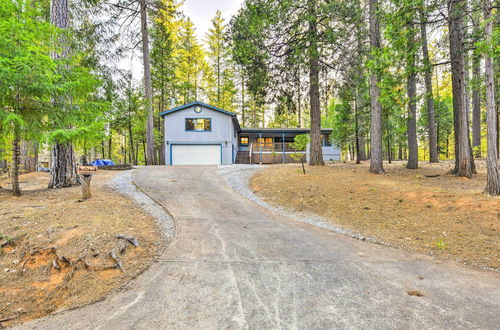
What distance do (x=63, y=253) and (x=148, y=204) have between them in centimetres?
314

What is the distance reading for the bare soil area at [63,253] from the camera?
2.51 meters

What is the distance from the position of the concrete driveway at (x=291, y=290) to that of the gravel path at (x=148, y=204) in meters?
0.51

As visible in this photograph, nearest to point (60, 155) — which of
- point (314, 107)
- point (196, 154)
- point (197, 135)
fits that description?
point (314, 107)

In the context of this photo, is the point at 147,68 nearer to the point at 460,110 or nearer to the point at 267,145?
the point at 267,145

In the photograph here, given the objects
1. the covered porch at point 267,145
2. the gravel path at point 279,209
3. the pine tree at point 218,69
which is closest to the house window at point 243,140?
the covered porch at point 267,145

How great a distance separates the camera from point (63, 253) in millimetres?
3219

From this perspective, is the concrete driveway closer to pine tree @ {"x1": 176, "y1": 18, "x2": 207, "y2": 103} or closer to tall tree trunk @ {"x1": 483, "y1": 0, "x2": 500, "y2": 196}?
tall tree trunk @ {"x1": 483, "y1": 0, "x2": 500, "y2": 196}

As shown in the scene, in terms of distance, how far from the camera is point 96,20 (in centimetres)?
1236

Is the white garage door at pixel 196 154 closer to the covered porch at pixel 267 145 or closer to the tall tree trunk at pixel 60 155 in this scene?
the covered porch at pixel 267 145

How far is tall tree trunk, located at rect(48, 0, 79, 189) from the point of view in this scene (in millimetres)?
7027

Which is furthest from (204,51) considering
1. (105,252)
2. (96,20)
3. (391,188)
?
(105,252)

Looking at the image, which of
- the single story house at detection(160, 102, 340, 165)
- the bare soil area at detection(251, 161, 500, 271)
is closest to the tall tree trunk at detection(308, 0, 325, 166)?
the bare soil area at detection(251, 161, 500, 271)

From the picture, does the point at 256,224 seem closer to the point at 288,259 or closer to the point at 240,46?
the point at 288,259

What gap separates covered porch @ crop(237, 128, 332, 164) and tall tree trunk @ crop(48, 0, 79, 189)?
14702 mm
